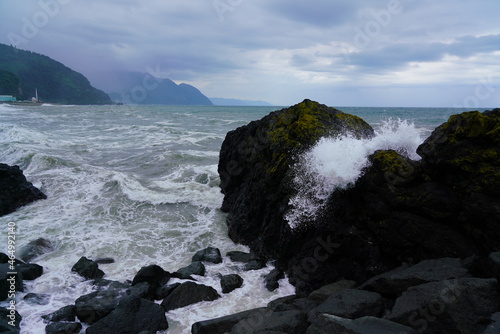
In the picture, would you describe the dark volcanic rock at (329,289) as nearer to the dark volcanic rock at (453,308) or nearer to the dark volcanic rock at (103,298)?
the dark volcanic rock at (453,308)

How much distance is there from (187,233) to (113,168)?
9790 mm

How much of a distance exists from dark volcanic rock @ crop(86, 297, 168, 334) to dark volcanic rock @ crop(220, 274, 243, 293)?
149cm

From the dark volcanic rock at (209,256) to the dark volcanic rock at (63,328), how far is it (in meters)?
3.30

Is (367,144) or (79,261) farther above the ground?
(367,144)

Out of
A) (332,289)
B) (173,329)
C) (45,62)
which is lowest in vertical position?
(173,329)

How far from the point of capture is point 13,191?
1258 cm

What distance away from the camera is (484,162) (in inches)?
234

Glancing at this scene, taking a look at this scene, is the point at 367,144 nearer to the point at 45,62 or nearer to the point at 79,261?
the point at 79,261

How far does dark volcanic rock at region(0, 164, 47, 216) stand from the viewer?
1209cm

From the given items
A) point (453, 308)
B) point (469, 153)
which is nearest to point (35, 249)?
point (453, 308)

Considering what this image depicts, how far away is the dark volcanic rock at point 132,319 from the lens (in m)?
5.92

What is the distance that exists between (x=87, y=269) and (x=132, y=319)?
2.61 m

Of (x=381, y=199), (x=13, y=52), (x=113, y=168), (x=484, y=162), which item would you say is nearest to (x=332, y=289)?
(x=381, y=199)

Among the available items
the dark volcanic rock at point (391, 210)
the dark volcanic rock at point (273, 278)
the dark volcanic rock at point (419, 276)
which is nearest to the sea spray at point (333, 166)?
the dark volcanic rock at point (391, 210)
